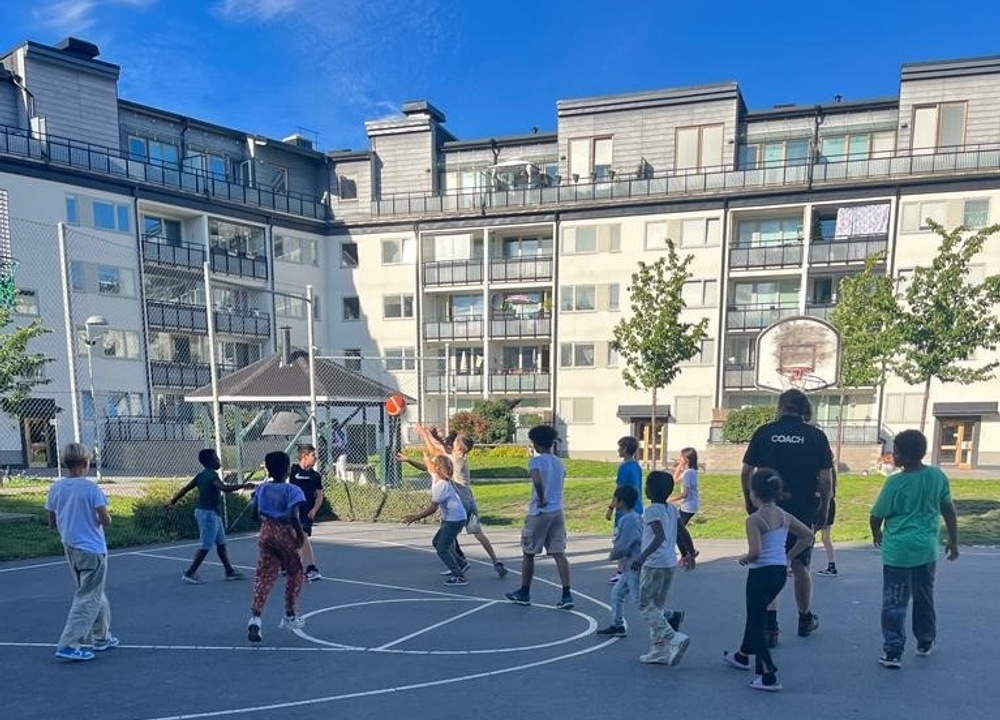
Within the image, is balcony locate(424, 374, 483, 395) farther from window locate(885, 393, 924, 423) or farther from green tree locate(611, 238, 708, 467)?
window locate(885, 393, 924, 423)

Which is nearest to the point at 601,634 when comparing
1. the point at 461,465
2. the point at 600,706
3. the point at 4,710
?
the point at 600,706

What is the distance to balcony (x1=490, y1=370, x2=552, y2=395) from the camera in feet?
121

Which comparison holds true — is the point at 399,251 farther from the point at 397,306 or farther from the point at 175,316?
the point at 175,316

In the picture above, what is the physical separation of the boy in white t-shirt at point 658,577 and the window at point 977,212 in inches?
1279

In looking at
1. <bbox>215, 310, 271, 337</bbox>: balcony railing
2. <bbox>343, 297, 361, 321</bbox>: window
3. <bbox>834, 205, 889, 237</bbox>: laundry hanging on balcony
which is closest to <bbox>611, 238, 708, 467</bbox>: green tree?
<bbox>834, 205, 889, 237</bbox>: laundry hanging on balcony

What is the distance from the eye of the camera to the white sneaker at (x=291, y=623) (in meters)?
6.57

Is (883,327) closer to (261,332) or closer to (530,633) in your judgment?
(530,633)

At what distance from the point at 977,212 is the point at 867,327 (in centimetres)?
1401

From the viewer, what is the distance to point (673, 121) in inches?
1383

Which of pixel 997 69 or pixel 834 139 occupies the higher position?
pixel 997 69

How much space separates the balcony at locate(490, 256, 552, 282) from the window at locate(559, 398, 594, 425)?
689 cm

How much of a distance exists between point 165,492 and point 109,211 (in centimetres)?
2323

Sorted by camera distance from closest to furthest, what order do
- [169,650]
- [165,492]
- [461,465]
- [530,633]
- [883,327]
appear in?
[169,650] → [530,633] → [461,465] → [165,492] → [883,327]

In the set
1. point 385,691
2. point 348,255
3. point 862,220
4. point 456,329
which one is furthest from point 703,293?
point 385,691
